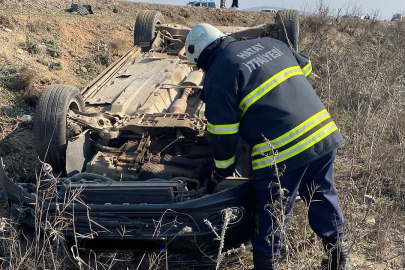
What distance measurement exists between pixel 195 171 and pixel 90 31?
22.5ft

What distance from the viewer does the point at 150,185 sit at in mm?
2959

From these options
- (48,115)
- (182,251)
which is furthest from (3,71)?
(182,251)

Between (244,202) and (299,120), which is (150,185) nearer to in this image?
(244,202)

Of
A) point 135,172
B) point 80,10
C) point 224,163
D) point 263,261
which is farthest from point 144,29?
point 80,10

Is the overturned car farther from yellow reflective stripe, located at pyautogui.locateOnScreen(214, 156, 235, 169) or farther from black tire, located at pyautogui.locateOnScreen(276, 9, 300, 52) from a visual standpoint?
black tire, located at pyautogui.locateOnScreen(276, 9, 300, 52)

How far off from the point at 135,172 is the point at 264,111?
1.16 metres

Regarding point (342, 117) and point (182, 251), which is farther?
point (342, 117)

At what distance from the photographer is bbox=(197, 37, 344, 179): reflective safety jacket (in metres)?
2.71

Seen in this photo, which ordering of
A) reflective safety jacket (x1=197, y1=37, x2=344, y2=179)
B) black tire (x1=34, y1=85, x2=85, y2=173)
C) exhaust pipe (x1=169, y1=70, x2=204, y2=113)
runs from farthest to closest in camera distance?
exhaust pipe (x1=169, y1=70, x2=204, y2=113)
black tire (x1=34, y1=85, x2=85, y2=173)
reflective safety jacket (x1=197, y1=37, x2=344, y2=179)

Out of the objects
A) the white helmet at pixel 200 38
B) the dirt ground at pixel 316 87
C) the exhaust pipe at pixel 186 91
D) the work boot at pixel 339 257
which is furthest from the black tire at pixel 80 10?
the work boot at pixel 339 257

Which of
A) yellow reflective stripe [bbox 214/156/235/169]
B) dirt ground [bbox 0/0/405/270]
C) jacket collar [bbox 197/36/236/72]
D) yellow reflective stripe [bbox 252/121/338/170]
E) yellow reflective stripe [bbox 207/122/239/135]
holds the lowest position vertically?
dirt ground [bbox 0/0/405/270]

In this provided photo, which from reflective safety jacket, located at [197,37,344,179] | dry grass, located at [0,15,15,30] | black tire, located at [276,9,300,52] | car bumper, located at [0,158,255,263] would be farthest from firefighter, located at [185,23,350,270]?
dry grass, located at [0,15,15,30]

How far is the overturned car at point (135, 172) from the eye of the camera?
2855 millimetres

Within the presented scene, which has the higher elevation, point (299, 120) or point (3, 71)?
point (299, 120)
